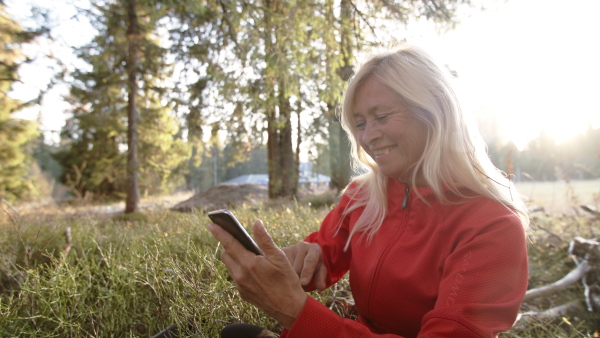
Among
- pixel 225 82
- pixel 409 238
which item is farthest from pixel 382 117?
pixel 225 82

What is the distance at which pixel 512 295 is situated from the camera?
124 centimetres

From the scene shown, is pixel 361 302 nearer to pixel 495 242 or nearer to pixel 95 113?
pixel 495 242

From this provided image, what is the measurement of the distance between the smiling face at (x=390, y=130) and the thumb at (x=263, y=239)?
2.41ft

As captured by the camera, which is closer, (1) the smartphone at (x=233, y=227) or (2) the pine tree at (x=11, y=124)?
(1) the smartphone at (x=233, y=227)

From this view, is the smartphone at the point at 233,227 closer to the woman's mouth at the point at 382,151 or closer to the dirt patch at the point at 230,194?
the woman's mouth at the point at 382,151

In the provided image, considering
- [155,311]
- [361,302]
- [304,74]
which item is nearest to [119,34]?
[304,74]

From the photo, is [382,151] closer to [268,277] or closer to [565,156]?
[268,277]

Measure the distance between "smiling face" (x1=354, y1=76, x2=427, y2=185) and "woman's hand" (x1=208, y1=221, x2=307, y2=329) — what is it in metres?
0.73

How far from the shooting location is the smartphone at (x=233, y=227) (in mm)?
1340

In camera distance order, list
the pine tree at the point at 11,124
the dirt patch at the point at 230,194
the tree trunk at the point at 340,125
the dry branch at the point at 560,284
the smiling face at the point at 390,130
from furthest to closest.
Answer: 1. the dirt patch at the point at 230,194
2. the pine tree at the point at 11,124
3. the tree trunk at the point at 340,125
4. the dry branch at the point at 560,284
5. the smiling face at the point at 390,130

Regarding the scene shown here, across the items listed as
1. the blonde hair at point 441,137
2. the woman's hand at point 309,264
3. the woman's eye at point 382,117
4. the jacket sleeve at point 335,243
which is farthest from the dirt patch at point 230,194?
the blonde hair at point 441,137

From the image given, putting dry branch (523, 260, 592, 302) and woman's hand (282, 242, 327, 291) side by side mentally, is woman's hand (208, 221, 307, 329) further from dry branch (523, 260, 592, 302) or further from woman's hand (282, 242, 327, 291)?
dry branch (523, 260, 592, 302)

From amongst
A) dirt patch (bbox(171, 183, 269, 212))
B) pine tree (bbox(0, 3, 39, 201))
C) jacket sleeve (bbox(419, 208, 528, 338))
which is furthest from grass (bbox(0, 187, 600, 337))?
dirt patch (bbox(171, 183, 269, 212))

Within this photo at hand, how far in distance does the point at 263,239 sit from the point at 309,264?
0.63 metres
